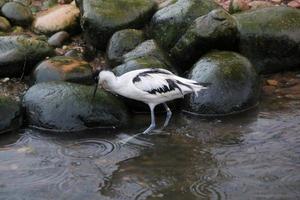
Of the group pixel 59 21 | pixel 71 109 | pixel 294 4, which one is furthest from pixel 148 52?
pixel 294 4

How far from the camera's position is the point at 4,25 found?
10.8 m

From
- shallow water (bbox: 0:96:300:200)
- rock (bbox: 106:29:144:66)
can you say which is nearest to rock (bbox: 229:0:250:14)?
rock (bbox: 106:29:144:66)

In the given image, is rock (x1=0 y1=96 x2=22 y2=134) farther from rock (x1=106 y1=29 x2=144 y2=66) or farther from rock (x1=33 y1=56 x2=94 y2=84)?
rock (x1=106 y1=29 x2=144 y2=66)

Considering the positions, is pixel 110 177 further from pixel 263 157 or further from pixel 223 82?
pixel 223 82

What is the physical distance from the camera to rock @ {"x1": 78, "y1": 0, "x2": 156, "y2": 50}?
959cm

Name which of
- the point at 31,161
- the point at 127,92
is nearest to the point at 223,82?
the point at 127,92

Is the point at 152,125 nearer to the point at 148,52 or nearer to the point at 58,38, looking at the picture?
the point at 148,52

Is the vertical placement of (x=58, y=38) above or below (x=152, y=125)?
above

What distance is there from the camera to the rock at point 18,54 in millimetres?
8898

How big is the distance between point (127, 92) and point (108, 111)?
1.15ft

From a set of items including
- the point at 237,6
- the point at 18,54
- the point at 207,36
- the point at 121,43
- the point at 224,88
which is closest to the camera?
the point at 224,88

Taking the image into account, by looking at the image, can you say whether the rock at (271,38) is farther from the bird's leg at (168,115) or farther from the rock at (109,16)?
the bird's leg at (168,115)

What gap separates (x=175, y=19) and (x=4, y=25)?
3.39 m

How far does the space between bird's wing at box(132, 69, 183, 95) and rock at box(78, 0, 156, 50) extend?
7.37 ft
